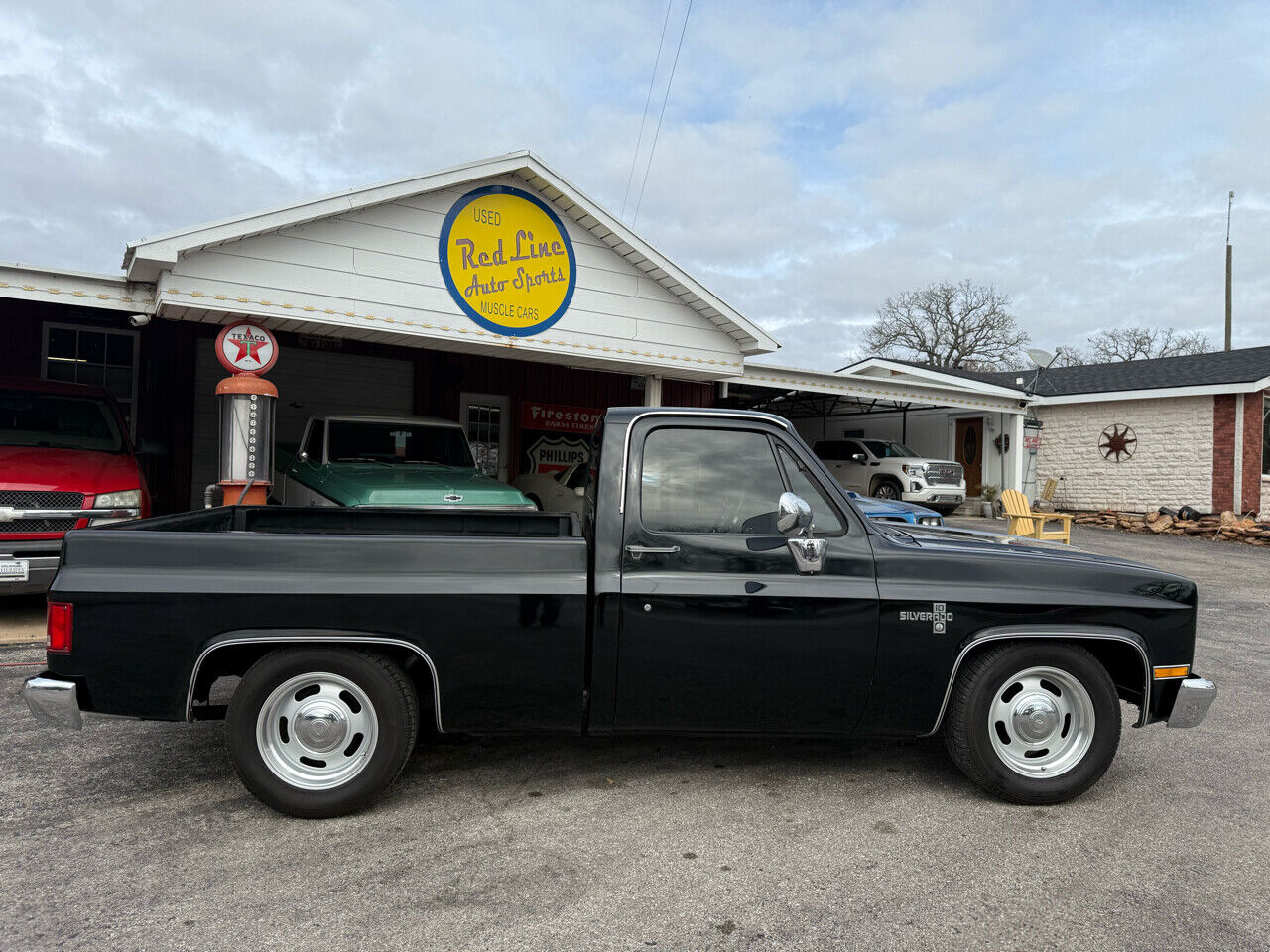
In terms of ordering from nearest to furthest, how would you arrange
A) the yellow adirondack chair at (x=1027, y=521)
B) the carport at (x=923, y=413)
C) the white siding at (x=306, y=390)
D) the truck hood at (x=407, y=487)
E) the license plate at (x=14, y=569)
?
the license plate at (x=14, y=569)
the truck hood at (x=407, y=487)
the yellow adirondack chair at (x=1027, y=521)
the white siding at (x=306, y=390)
the carport at (x=923, y=413)

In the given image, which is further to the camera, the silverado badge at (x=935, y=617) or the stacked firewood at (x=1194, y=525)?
the stacked firewood at (x=1194, y=525)

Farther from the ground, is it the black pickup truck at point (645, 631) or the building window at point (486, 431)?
the building window at point (486, 431)

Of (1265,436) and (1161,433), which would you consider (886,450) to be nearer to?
(1161,433)

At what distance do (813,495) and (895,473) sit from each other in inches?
654

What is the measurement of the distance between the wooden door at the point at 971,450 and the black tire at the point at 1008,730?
1977 cm

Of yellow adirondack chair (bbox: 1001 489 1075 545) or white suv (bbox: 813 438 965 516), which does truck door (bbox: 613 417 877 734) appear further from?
white suv (bbox: 813 438 965 516)

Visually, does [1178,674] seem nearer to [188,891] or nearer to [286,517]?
[188,891]

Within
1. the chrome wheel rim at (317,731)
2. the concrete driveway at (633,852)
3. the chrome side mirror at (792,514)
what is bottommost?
the concrete driveway at (633,852)

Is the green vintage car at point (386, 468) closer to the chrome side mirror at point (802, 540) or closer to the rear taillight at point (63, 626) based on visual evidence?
the rear taillight at point (63, 626)

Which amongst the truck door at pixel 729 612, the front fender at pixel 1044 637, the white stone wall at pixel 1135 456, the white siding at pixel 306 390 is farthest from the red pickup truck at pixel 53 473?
the white stone wall at pixel 1135 456

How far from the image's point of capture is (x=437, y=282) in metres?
9.45

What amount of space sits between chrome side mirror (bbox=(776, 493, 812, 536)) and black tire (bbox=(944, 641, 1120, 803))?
1006mm

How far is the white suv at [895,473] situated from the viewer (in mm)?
18750

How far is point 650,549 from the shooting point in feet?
11.2
